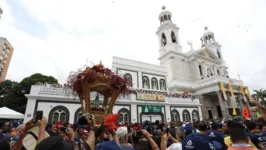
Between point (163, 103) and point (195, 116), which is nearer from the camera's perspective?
point (163, 103)

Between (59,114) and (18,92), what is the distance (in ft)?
61.7

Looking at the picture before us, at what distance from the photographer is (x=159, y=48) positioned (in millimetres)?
33844

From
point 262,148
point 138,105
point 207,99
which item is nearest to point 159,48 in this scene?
point 207,99

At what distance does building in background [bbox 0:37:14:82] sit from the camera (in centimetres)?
4288

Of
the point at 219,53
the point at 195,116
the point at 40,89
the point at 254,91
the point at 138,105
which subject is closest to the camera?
the point at 40,89

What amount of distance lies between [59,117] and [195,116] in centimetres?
1845

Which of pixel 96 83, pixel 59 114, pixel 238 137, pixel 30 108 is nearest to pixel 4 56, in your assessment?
pixel 30 108

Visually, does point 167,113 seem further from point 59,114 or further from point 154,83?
point 59,114

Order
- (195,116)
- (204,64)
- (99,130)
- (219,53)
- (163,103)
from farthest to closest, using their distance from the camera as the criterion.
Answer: (219,53) → (204,64) → (195,116) → (163,103) → (99,130)

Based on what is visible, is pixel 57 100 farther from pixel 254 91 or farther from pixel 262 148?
pixel 254 91

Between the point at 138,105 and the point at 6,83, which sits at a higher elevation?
the point at 6,83

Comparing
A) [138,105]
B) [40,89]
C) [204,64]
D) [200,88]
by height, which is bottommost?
[138,105]

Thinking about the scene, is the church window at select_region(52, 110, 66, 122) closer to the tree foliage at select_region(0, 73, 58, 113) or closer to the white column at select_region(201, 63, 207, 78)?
the tree foliage at select_region(0, 73, 58, 113)

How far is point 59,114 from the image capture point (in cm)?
1307
